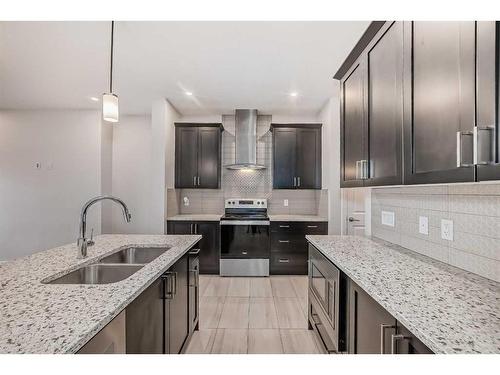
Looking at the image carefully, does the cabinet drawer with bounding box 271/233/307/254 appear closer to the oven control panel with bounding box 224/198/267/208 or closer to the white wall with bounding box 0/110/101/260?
the oven control panel with bounding box 224/198/267/208

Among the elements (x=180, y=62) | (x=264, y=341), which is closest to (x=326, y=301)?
(x=264, y=341)

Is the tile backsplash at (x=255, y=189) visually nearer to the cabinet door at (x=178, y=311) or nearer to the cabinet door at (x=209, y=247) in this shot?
the cabinet door at (x=209, y=247)

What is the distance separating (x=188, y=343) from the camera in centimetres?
219

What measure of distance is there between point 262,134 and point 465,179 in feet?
13.0

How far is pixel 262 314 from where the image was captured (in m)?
2.82

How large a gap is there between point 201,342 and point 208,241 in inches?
75.1

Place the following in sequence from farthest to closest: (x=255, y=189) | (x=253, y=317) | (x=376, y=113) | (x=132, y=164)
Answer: (x=132, y=164) → (x=255, y=189) → (x=253, y=317) → (x=376, y=113)

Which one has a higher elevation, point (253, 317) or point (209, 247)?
point (209, 247)

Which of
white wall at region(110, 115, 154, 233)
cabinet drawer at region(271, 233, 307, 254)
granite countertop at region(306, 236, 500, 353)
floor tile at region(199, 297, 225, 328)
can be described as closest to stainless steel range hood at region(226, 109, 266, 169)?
cabinet drawer at region(271, 233, 307, 254)

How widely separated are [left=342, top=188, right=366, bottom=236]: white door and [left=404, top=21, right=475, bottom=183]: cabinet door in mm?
2673

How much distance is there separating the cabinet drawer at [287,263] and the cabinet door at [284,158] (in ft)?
3.58

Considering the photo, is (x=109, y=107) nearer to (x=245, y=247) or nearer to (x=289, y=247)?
(x=245, y=247)

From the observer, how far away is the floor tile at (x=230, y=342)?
7.13 ft
